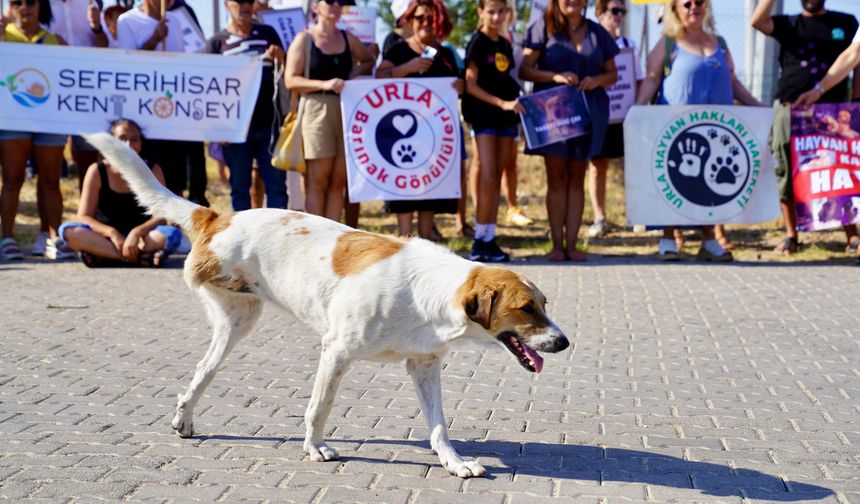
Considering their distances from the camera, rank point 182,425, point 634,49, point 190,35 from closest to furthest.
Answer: point 182,425, point 190,35, point 634,49

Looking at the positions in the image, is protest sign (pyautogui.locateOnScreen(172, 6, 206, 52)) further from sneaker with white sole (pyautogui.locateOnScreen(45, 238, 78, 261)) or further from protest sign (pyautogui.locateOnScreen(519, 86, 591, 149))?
protest sign (pyautogui.locateOnScreen(519, 86, 591, 149))

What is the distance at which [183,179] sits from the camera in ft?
38.5

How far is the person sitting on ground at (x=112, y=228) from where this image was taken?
1036 cm

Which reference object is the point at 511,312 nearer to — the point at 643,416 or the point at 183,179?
the point at 643,416

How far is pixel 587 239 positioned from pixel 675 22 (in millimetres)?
3074

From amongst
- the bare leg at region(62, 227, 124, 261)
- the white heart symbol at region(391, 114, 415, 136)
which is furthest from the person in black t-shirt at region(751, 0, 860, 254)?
the bare leg at region(62, 227, 124, 261)

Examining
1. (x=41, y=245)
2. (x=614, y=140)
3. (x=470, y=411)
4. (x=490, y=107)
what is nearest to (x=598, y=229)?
(x=614, y=140)

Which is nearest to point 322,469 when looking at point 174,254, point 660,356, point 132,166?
point 132,166

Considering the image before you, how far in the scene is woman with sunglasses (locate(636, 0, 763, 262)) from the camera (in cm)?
1088

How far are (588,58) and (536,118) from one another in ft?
2.58

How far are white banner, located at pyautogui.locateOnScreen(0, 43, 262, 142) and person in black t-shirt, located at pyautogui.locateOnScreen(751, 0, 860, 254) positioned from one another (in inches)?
213

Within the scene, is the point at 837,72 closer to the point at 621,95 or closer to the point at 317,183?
the point at 621,95

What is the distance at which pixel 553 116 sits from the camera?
35.0ft

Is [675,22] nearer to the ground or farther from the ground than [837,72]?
farther from the ground
